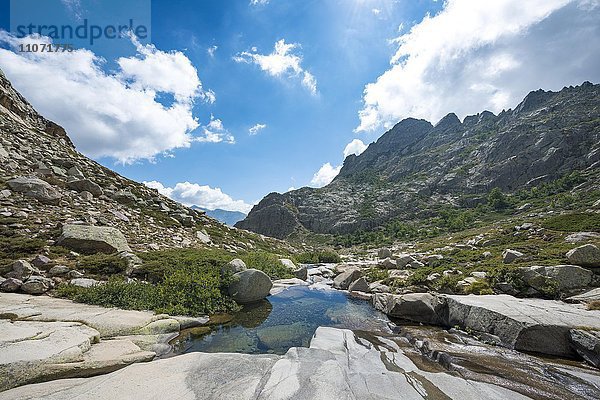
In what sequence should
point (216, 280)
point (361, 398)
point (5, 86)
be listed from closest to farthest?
point (361, 398), point (216, 280), point (5, 86)

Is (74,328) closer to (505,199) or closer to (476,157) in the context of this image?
(505,199)

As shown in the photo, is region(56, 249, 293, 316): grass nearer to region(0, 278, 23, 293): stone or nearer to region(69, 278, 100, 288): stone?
region(69, 278, 100, 288): stone

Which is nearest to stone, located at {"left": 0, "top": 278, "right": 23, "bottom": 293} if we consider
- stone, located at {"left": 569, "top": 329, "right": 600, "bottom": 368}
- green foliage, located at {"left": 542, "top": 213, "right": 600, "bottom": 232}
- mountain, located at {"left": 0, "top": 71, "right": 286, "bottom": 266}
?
mountain, located at {"left": 0, "top": 71, "right": 286, "bottom": 266}

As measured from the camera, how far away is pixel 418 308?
1480cm

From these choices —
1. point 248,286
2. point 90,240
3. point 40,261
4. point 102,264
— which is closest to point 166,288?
point 102,264

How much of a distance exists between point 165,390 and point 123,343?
4.29 m

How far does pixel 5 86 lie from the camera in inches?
1438

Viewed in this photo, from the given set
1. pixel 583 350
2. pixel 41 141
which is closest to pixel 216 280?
pixel 583 350

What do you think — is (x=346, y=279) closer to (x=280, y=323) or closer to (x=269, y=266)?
(x=269, y=266)

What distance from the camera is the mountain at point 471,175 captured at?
129750 millimetres

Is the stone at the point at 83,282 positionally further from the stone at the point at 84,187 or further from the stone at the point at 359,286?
the stone at the point at 359,286

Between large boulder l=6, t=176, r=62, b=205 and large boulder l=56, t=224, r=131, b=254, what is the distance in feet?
20.6

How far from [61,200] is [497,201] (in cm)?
14587

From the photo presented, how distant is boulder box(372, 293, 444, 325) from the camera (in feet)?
47.5
